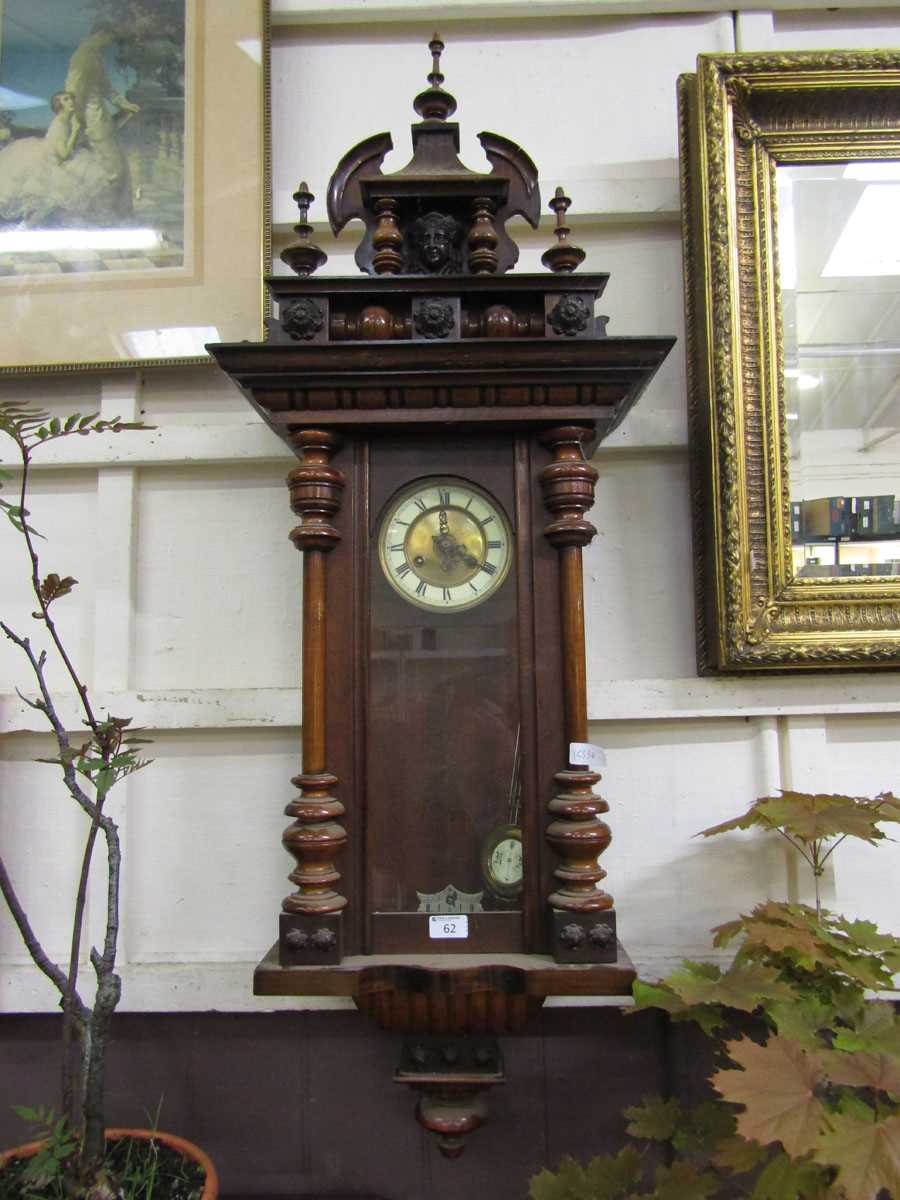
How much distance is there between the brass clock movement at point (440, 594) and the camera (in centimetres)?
97

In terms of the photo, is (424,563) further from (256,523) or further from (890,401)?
(890,401)

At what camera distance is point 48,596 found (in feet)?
3.33

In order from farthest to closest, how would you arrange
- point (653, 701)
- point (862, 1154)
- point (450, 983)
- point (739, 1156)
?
point (653, 701) < point (450, 983) < point (739, 1156) < point (862, 1154)

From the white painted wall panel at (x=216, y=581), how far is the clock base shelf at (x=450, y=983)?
47cm

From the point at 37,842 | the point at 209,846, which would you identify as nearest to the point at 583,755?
the point at 209,846

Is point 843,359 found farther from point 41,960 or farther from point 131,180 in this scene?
point 41,960

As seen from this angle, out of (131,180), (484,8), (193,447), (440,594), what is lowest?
(440,594)

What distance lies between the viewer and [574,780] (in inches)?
38.5

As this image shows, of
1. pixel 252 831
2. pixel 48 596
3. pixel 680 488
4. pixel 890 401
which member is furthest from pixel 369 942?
pixel 890 401

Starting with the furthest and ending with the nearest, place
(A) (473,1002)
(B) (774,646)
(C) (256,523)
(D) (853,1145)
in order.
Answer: (C) (256,523), (B) (774,646), (A) (473,1002), (D) (853,1145)

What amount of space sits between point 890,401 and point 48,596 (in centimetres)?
130

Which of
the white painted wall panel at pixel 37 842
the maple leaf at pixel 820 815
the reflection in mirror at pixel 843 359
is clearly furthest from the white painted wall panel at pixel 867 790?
the white painted wall panel at pixel 37 842

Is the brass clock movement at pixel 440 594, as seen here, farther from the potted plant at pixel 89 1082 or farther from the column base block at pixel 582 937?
the potted plant at pixel 89 1082

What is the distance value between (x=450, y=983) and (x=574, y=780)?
0.28 meters
